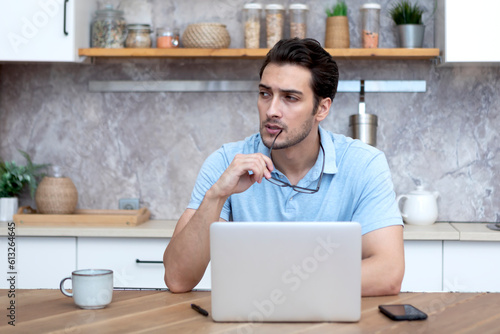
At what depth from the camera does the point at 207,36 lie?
2.79 metres

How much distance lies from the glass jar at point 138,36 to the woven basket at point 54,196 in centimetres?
69

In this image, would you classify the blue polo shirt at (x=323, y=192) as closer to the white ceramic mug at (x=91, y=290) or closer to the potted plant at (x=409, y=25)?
the white ceramic mug at (x=91, y=290)

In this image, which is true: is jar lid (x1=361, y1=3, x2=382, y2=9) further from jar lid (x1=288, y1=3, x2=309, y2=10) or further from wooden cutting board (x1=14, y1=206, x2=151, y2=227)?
wooden cutting board (x1=14, y1=206, x2=151, y2=227)

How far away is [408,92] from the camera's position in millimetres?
2959

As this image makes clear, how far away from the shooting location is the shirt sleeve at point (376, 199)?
5.51 feet

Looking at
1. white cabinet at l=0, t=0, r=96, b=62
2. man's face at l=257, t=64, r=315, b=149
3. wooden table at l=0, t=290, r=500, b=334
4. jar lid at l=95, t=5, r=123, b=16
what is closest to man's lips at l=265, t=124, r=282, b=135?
man's face at l=257, t=64, r=315, b=149

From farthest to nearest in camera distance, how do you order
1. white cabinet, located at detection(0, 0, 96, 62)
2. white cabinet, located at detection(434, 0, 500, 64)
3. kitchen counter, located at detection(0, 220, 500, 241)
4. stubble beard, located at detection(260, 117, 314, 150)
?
1. white cabinet, located at detection(0, 0, 96, 62)
2. white cabinet, located at detection(434, 0, 500, 64)
3. kitchen counter, located at detection(0, 220, 500, 241)
4. stubble beard, located at detection(260, 117, 314, 150)

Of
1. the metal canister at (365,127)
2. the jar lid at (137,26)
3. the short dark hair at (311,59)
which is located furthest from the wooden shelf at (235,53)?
the short dark hair at (311,59)

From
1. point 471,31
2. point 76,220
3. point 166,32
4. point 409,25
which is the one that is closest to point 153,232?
point 76,220

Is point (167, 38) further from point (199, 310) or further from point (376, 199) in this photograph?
point (199, 310)

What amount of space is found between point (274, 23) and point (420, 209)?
3.37 ft

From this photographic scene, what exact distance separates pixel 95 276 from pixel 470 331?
72 centimetres

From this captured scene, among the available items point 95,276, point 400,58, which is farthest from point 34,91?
point 95,276

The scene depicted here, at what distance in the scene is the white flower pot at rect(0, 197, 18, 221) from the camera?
2.84 metres
